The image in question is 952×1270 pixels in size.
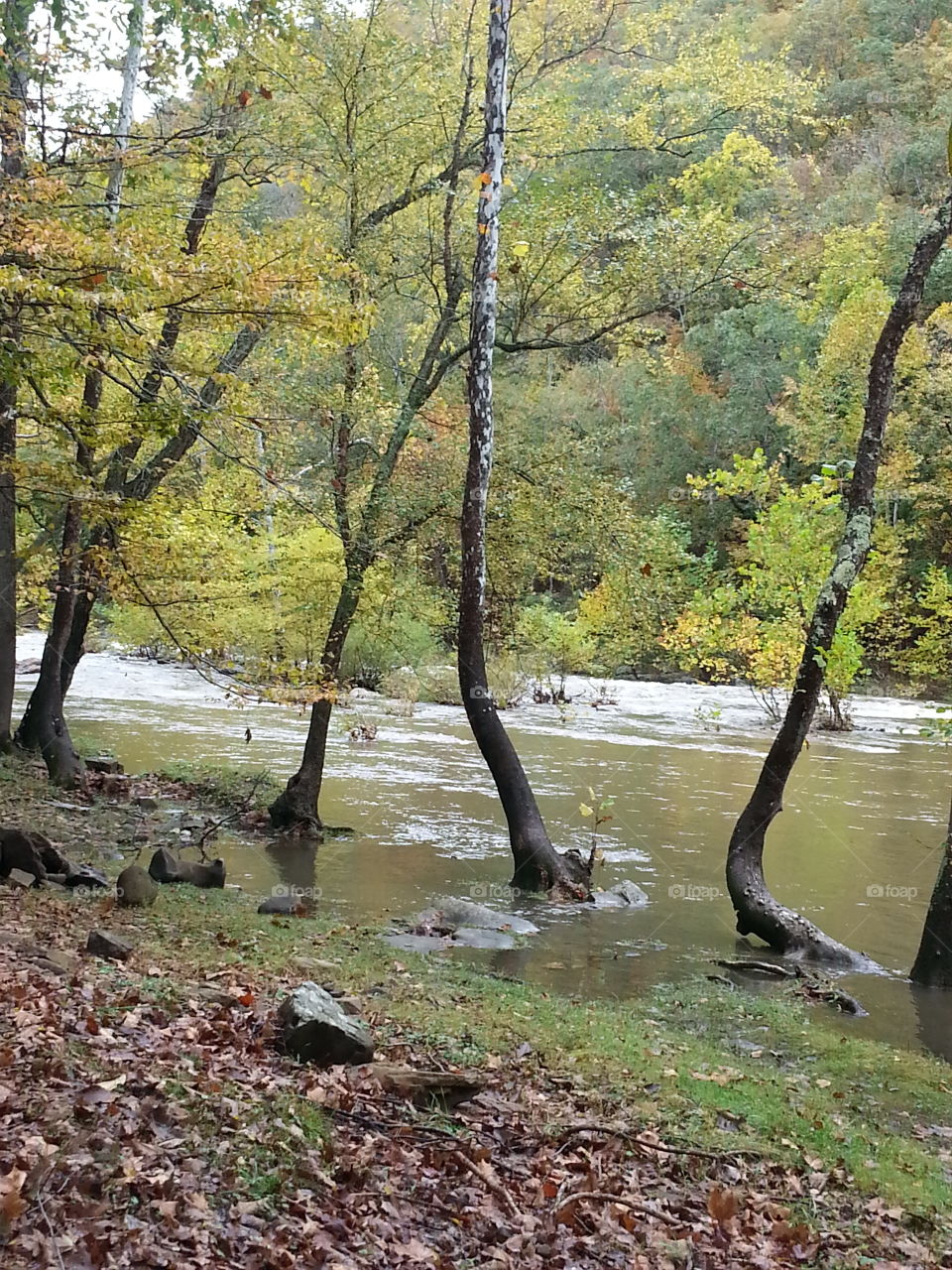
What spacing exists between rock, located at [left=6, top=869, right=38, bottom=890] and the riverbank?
1.39 meters

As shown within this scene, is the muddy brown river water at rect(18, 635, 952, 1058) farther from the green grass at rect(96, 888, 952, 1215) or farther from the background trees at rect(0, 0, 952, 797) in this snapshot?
the background trees at rect(0, 0, 952, 797)

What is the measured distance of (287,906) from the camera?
9727 mm

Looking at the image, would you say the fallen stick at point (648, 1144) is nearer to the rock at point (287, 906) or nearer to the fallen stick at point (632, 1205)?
the fallen stick at point (632, 1205)

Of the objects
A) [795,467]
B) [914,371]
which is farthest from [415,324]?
[795,467]

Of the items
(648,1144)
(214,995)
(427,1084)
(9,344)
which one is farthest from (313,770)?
(648,1144)

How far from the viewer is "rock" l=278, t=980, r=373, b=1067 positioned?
17.1ft

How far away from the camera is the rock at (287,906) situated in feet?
31.4

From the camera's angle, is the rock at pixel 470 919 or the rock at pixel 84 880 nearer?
the rock at pixel 84 880

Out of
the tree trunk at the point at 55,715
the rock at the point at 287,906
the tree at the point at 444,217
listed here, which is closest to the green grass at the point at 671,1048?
the rock at the point at 287,906

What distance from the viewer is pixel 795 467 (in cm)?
4188

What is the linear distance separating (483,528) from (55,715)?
7.69m

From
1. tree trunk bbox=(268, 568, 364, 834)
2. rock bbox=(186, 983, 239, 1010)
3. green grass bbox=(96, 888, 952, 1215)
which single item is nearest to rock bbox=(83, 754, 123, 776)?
tree trunk bbox=(268, 568, 364, 834)

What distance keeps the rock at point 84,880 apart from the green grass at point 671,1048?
0.93 metres

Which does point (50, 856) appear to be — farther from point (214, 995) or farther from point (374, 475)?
point (374, 475)
